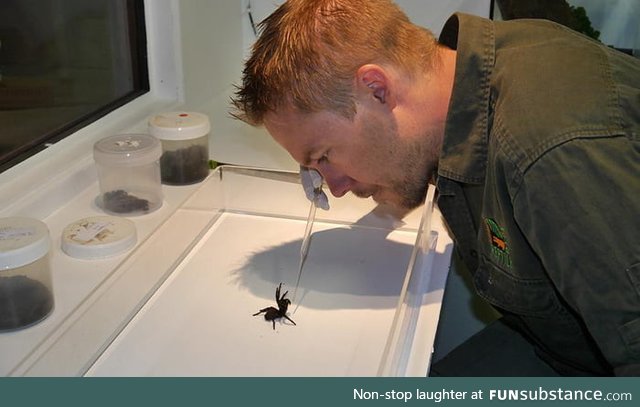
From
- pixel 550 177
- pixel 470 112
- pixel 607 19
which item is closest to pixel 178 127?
pixel 470 112

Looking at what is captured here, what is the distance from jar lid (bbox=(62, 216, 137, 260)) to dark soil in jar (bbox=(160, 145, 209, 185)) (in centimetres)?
23

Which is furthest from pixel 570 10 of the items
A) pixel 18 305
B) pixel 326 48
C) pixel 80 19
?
pixel 18 305

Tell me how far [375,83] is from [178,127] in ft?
1.81

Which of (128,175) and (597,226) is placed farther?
(128,175)

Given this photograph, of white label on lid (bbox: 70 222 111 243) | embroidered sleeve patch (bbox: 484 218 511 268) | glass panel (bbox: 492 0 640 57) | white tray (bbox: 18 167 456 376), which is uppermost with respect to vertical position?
glass panel (bbox: 492 0 640 57)

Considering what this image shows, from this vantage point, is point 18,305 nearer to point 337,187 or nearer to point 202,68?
point 337,187

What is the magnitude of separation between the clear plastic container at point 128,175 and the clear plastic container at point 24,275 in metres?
0.30

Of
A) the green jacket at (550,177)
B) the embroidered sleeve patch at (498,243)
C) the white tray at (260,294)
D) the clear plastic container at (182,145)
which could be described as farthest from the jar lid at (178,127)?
the embroidered sleeve patch at (498,243)

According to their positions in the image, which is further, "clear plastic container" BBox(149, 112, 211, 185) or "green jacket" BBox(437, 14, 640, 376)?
"clear plastic container" BBox(149, 112, 211, 185)

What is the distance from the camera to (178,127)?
1.47 meters

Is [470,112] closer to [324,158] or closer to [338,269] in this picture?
[324,158]

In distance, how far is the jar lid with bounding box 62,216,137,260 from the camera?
1.22 meters

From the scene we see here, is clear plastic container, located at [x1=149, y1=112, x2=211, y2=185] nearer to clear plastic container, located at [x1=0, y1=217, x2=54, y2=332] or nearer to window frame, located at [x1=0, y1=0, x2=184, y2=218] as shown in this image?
window frame, located at [x1=0, y1=0, x2=184, y2=218]

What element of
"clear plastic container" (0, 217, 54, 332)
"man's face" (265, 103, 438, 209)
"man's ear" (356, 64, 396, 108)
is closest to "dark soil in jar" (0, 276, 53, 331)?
"clear plastic container" (0, 217, 54, 332)
